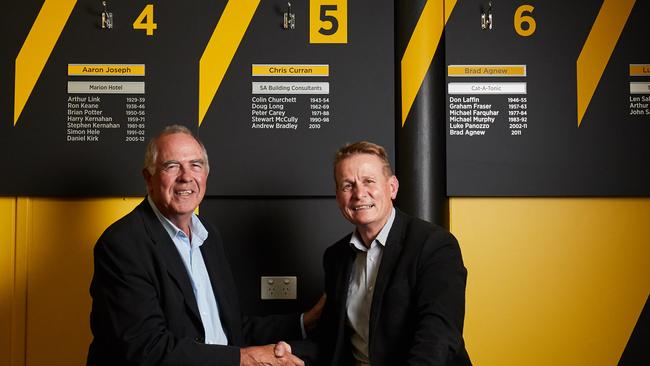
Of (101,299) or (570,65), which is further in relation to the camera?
(570,65)

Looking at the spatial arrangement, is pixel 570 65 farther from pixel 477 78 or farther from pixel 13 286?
pixel 13 286

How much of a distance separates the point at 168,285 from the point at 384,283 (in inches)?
25.7

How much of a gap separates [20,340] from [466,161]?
1873 mm

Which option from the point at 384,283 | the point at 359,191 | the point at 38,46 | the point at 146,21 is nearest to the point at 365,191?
the point at 359,191

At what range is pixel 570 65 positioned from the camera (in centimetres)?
234

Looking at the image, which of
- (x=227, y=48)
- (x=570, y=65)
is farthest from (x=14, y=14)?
(x=570, y=65)

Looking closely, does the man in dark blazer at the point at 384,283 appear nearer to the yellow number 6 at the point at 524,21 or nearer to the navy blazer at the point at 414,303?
the navy blazer at the point at 414,303

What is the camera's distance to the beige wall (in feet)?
7.57

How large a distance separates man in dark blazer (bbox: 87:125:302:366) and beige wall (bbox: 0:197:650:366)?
0.48 meters

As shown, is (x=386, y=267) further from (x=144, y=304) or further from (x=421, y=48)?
(x=421, y=48)

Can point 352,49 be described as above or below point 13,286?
above

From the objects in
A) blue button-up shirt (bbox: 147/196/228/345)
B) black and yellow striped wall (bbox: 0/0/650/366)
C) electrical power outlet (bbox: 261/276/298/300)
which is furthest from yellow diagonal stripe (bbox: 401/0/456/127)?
blue button-up shirt (bbox: 147/196/228/345)

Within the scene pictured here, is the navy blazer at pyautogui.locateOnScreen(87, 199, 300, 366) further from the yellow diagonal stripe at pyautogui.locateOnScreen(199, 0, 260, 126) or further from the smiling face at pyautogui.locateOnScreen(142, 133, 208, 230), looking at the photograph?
the yellow diagonal stripe at pyautogui.locateOnScreen(199, 0, 260, 126)

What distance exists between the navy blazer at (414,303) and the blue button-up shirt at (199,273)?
1.32ft
